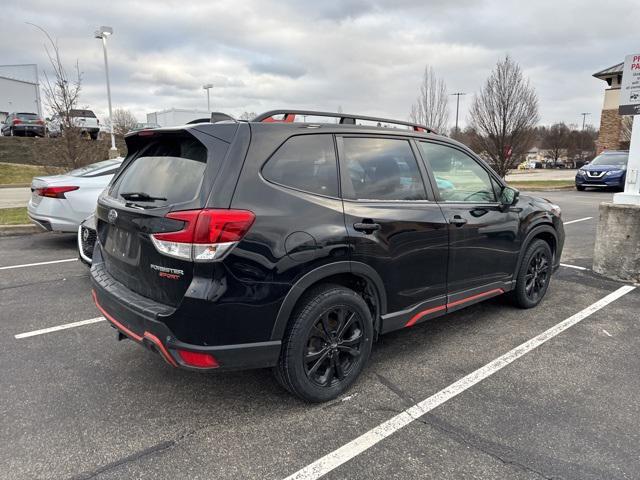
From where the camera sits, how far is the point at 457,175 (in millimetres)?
3955

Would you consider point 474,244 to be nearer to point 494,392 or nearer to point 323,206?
point 494,392

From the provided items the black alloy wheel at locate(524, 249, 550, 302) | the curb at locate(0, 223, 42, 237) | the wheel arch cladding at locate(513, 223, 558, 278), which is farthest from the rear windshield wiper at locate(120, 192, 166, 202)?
the curb at locate(0, 223, 42, 237)

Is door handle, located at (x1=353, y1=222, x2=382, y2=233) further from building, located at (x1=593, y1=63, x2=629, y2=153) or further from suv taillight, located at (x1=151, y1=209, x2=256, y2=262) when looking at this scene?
building, located at (x1=593, y1=63, x2=629, y2=153)

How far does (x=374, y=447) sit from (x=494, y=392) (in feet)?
3.45

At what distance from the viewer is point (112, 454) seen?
244 cm

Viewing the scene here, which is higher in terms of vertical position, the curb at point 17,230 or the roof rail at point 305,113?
the roof rail at point 305,113

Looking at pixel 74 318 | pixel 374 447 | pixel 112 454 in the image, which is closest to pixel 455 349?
pixel 374 447

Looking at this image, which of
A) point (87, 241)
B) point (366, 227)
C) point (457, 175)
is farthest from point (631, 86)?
point (87, 241)

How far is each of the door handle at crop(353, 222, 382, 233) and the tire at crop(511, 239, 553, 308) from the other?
2130 mm

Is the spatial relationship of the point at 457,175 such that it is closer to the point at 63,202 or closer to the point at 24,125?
the point at 63,202

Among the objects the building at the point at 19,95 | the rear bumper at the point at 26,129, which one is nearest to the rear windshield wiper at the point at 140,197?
the rear bumper at the point at 26,129

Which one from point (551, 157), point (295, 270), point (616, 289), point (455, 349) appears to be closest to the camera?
point (295, 270)

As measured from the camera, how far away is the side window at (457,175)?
3676 millimetres

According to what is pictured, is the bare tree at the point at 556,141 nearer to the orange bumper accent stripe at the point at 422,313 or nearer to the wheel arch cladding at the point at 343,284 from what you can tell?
the orange bumper accent stripe at the point at 422,313
